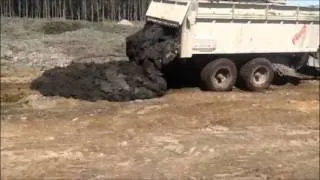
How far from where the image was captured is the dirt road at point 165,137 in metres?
7.30

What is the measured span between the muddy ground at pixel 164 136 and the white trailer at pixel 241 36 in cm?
52

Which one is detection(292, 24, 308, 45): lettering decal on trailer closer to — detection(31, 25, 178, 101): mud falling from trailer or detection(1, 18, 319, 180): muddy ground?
detection(1, 18, 319, 180): muddy ground

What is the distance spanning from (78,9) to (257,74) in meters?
14.1

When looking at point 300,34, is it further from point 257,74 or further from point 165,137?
point 165,137

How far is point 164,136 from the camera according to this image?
8883 millimetres

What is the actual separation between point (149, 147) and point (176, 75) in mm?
4861

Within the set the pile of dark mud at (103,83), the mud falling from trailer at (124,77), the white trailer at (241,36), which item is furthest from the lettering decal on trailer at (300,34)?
the pile of dark mud at (103,83)

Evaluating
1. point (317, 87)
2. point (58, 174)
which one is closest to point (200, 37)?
point (317, 87)

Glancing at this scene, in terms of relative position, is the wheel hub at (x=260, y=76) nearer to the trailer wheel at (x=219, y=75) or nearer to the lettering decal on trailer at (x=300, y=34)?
the trailer wheel at (x=219, y=75)

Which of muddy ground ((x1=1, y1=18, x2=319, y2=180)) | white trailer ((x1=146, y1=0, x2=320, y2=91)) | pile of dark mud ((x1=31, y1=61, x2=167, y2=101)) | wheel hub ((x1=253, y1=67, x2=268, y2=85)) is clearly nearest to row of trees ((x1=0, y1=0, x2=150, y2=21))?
white trailer ((x1=146, y1=0, x2=320, y2=91))

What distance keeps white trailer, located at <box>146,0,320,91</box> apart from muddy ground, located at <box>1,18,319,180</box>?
525mm

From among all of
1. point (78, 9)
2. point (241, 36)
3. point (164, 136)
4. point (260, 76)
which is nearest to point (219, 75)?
point (241, 36)

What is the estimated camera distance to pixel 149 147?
325 inches

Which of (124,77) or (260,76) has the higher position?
(124,77)
